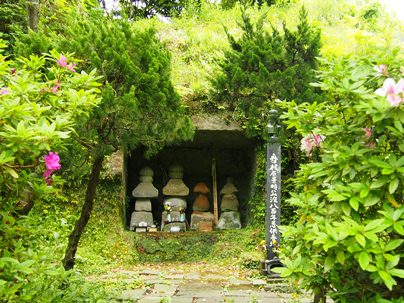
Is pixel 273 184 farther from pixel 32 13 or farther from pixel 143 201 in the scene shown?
pixel 32 13

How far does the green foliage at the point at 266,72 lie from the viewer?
18.4ft

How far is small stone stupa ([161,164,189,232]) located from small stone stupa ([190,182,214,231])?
213 millimetres

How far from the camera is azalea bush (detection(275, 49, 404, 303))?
161cm

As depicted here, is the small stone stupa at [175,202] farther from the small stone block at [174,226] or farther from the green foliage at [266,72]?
the green foliage at [266,72]

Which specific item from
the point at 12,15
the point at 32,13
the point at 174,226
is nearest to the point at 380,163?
the point at 32,13

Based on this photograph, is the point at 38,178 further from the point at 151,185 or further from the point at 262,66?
the point at 151,185

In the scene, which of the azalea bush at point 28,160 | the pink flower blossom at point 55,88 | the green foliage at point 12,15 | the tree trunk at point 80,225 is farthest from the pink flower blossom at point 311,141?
the green foliage at point 12,15

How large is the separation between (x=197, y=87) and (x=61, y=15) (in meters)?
2.96

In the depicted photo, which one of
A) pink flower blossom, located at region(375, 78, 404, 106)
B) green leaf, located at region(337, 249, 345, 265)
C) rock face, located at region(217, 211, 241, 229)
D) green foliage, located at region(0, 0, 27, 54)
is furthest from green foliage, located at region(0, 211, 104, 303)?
green foliage, located at region(0, 0, 27, 54)

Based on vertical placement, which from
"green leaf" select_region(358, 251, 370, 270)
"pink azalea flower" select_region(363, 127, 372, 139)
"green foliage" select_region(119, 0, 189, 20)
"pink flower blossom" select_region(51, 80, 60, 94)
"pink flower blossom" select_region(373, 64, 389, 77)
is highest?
"green foliage" select_region(119, 0, 189, 20)

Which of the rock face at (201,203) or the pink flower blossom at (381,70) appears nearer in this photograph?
the pink flower blossom at (381,70)

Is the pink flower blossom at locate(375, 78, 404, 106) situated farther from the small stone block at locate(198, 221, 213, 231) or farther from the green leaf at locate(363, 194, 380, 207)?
the small stone block at locate(198, 221, 213, 231)

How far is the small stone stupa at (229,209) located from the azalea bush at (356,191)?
206 inches

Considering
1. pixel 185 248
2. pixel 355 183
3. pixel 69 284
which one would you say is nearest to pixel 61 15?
pixel 185 248
